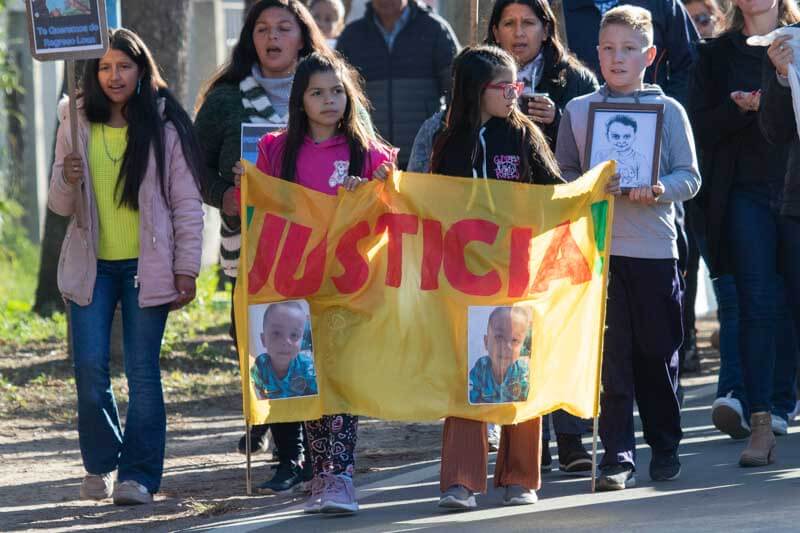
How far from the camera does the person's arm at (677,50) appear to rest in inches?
355

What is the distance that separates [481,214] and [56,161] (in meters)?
1.95

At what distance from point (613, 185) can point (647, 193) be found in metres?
0.15

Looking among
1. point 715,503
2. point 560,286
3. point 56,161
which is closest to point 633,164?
point 560,286

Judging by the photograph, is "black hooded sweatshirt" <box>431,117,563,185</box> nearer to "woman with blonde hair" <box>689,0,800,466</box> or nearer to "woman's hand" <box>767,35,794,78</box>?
"woman's hand" <box>767,35,794,78</box>

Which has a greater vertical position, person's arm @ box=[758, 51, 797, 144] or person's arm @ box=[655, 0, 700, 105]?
person's arm @ box=[655, 0, 700, 105]

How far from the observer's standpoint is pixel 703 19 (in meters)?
11.2

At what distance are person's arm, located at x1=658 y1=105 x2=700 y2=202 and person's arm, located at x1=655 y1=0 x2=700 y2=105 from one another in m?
1.98

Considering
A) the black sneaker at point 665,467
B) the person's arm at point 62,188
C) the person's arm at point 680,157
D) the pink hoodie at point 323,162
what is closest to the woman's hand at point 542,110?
the person's arm at point 680,157

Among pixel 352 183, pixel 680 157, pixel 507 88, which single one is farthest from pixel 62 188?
pixel 680 157

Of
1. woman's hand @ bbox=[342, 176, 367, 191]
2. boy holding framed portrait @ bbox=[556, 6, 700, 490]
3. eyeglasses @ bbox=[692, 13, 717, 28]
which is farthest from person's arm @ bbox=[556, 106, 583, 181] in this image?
eyeglasses @ bbox=[692, 13, 717, 28]

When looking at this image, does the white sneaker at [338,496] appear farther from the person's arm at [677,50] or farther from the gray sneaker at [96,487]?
the person's arm at [677,50]

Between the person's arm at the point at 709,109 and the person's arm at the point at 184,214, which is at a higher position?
the person's arm at the point at 709,109

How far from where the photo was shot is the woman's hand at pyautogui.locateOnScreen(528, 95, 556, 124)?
24.6 ft

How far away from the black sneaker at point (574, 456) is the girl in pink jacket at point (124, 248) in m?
1.79
